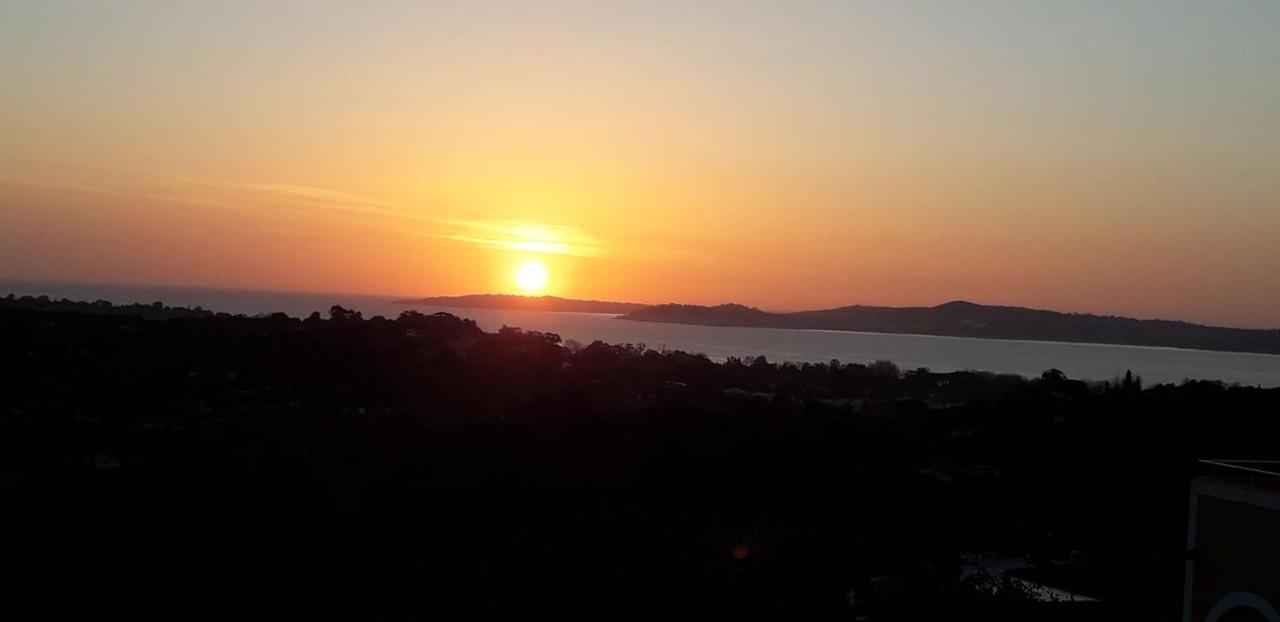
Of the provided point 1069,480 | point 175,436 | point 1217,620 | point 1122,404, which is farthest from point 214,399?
point 1122,404

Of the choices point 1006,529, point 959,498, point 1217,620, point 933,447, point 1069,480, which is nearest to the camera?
point 1217,620

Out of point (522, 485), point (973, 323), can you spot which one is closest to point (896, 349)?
point (973, 323)

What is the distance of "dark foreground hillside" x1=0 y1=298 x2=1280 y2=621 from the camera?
7367 mm

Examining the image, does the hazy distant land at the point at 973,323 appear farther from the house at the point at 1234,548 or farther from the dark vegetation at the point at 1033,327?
the house at the point at 1234,548

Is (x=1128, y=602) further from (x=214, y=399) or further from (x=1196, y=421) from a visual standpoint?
(x=214, y=399)

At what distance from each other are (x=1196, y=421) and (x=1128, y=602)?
10.1 metres

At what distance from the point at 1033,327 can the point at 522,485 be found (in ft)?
188

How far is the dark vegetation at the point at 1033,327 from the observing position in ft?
198

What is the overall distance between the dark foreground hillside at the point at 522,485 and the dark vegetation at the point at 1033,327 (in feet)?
135

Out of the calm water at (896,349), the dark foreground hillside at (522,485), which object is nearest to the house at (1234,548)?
the dark foreground hillside at (522,485)

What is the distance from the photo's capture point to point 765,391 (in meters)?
29.6

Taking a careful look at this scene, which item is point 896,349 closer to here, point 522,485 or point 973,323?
point 973,323

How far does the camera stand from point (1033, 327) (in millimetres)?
63469

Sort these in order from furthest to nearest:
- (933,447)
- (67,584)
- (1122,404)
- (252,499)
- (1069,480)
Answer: (1122,404)
(933,447)
(1069,480)
(252,499)
(67,584)
